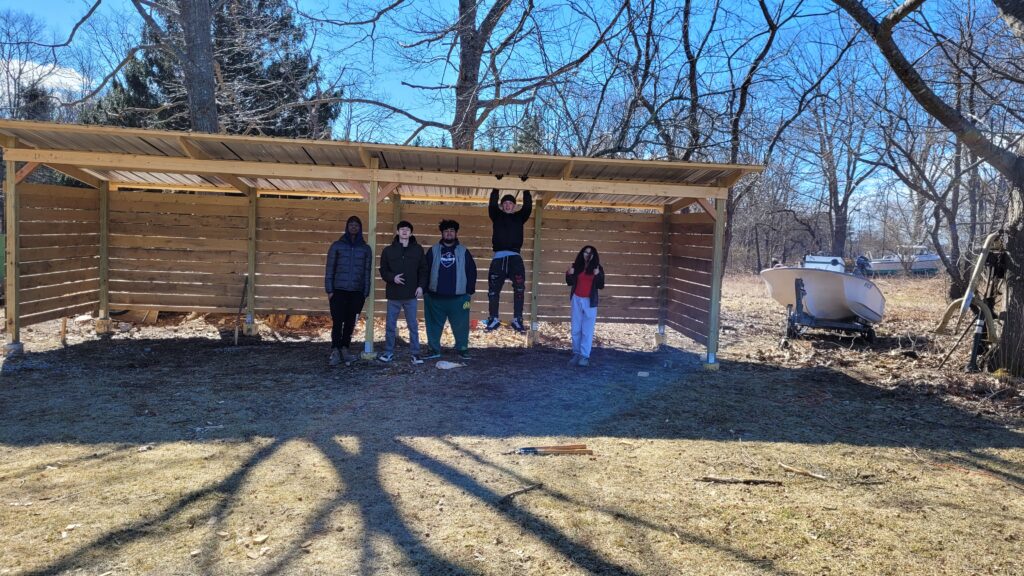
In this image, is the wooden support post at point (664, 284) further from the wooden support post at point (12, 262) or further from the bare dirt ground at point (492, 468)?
the wooden support post at point (12, 262)

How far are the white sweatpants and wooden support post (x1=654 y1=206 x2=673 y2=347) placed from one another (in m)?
2.03

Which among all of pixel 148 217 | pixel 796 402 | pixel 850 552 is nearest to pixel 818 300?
pixel 796 402

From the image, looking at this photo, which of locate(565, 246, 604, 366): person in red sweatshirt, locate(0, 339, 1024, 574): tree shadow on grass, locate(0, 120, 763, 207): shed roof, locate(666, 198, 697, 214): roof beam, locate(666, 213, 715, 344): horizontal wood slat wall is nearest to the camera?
locate(0, 339, 1024, 574): tree shadow on grass

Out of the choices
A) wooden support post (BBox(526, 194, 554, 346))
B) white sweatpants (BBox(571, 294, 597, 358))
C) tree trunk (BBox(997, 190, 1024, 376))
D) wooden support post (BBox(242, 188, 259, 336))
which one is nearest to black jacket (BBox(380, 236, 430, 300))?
white sweatpants (BBox(571, 294, 597, 358))

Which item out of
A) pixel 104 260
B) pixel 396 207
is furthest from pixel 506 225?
pixel 104 260

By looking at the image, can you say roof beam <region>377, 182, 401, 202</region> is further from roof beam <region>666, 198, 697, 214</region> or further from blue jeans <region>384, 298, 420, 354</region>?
roof beam <region>666, 198, 697, 214</region>

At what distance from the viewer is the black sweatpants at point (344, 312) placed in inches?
279

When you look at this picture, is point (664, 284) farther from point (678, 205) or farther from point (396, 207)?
point (396, 207)

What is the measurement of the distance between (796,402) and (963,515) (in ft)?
8.71

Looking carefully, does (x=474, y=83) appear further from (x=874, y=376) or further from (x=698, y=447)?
(x=698, y=447)

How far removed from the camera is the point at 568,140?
1316 centimetres

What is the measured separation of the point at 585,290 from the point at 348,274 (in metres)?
2.69

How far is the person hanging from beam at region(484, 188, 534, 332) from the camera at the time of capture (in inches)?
303

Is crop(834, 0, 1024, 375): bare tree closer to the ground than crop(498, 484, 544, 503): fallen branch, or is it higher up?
higher up
